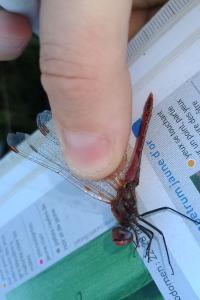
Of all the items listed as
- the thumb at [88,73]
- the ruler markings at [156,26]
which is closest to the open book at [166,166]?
the ruler markings at [156,26]

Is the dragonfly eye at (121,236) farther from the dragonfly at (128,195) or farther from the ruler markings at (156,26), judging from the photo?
the ruler markings at (156,26)

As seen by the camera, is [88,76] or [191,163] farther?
[191,163]

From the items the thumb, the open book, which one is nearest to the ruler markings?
the open book

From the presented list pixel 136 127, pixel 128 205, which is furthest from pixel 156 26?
pixel 128 205

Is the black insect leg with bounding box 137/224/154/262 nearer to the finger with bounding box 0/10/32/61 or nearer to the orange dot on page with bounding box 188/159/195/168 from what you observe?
the orange dot on page with bounding box 188/159/195/168

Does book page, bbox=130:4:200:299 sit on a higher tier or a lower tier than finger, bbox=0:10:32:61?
lower

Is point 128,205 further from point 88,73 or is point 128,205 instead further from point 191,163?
point 88,73

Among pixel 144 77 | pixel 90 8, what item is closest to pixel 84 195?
pixel 144 77
